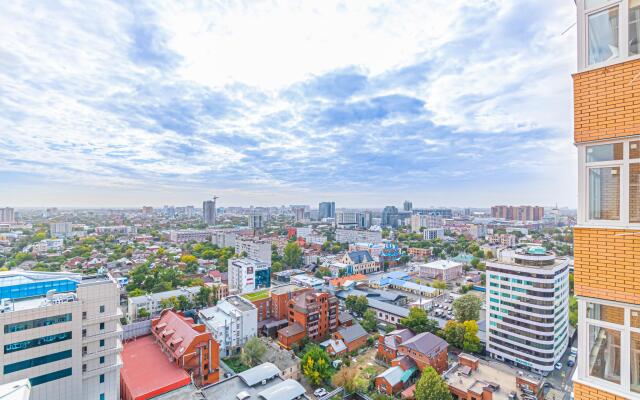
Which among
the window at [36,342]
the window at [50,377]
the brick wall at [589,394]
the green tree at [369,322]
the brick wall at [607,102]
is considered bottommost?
the green tree at [369,322]

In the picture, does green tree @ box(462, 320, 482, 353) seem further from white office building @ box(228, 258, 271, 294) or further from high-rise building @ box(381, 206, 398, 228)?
high-rise building @ box(381, 206, 398, 228)

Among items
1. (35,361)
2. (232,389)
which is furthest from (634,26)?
(35,361)

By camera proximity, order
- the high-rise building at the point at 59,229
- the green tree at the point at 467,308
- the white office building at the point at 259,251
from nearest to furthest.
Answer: the green tree at the point at 467,308, the white office building at the point at 259,251, the high-rise building at the point at 59,229

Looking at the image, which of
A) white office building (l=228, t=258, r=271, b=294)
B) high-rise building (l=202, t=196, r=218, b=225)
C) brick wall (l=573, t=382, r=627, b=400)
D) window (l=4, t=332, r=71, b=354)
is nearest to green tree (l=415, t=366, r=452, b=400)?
brick wall (l=573, t=382, r=627, b=400)

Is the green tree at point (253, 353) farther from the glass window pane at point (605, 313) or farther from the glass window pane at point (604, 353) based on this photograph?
the glass window pane at point (605, 313)

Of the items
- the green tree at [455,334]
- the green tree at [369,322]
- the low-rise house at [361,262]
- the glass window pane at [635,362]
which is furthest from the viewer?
the low-rise house at [361,262]

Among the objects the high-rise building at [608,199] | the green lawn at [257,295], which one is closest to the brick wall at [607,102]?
the high-rise building at [608,199]
